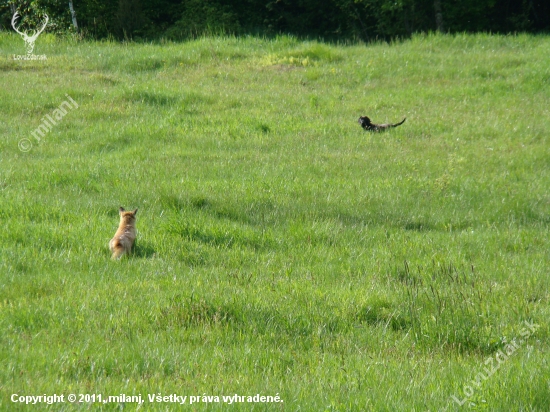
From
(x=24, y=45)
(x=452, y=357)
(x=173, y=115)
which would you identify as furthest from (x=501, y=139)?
(x=24, y=45)

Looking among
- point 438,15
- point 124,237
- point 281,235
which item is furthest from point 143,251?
point 438,15

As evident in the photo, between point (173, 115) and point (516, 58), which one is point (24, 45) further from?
point (516, 58)

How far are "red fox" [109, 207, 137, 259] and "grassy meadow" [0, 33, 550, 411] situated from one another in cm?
19

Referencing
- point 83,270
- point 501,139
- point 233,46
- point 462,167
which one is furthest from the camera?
point 233,46

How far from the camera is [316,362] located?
17.2ft

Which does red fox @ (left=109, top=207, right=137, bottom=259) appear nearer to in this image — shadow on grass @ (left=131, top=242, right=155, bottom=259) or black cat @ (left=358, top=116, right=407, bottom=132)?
shadow on grass @ (left=131, top=242, right=155, bottom=259)

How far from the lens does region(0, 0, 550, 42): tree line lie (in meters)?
30.5

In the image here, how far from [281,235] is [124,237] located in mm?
2244

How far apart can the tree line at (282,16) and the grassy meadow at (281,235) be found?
11.3 metres

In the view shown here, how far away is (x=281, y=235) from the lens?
29.3 ft

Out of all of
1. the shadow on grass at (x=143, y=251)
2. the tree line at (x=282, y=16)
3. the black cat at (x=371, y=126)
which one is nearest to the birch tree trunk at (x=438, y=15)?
the tree line at (x=282, y=16)

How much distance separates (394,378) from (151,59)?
1718 centimetres

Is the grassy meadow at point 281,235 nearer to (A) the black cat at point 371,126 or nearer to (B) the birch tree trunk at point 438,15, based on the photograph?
(A) the black cat at point 371,126

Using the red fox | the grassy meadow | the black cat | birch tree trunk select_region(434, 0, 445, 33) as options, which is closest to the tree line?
birch tree trunk select_region(434, 0, 445, 33)
